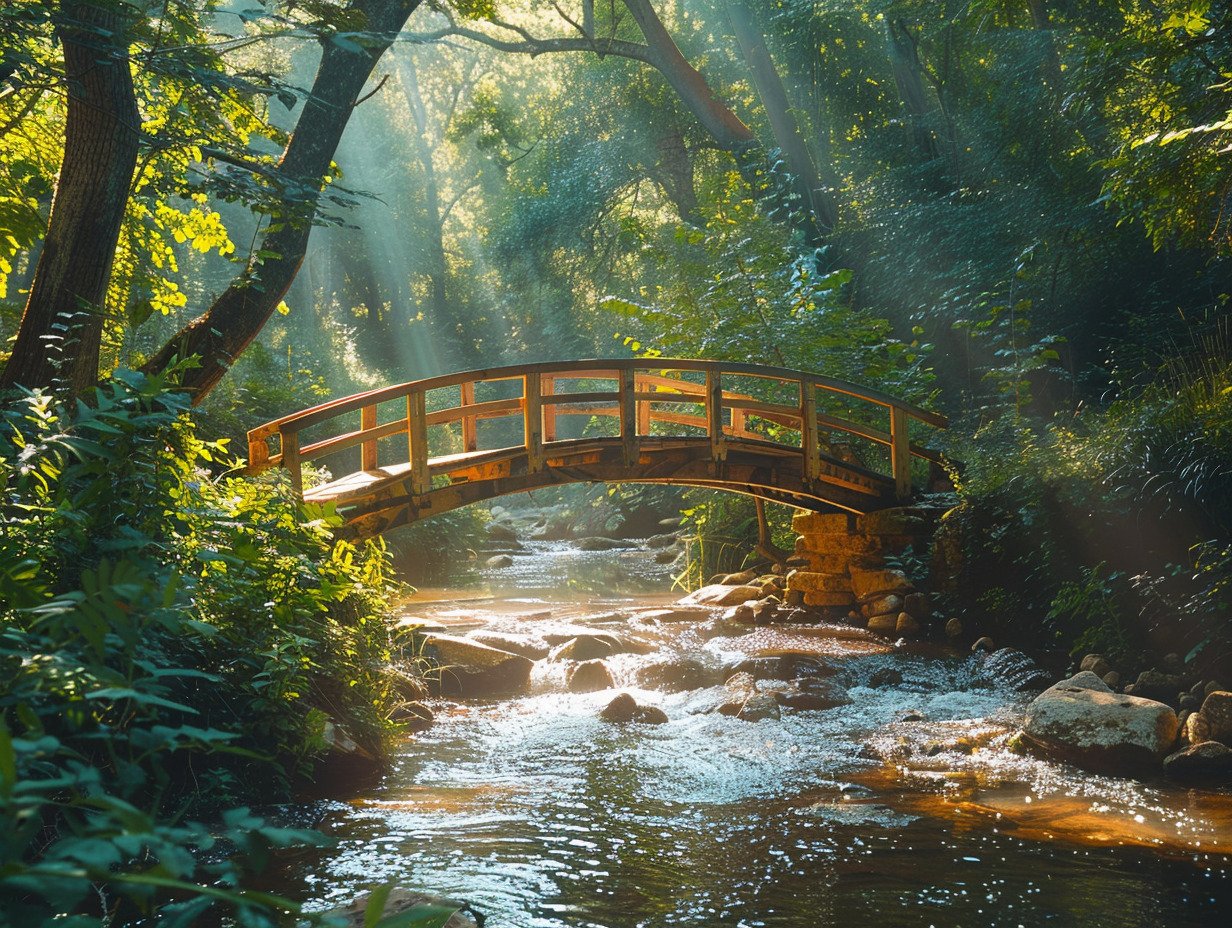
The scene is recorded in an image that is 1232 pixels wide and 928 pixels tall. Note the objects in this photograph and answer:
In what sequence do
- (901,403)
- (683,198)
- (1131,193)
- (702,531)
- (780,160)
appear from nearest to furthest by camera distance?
1. (1131,193)
2. (901,403)
3. (702,531)
4. (780,160)
5. (683,198)

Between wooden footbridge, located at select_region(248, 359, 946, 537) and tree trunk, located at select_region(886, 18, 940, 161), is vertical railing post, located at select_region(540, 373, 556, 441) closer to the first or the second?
wooden footbridge, located at select_region(248, 359, 946, 537)

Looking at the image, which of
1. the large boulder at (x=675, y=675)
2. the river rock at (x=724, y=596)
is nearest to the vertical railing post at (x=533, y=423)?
the large boulder at (x=675, y=675)

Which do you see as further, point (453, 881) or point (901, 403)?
point (901, 403)

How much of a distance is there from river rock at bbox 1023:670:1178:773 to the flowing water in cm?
20

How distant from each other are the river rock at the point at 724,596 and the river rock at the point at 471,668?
3691 mm

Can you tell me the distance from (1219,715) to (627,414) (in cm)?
512

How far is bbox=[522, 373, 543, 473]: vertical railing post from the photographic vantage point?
320 inches

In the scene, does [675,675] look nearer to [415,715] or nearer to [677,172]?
[415,715]

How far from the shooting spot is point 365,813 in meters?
4.43

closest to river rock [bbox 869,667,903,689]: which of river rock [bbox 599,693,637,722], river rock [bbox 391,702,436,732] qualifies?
river rock [bbox 599,693,637,722]

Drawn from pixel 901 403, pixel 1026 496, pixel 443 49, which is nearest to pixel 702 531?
pixel 901 403

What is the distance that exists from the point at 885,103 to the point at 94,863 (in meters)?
17.9

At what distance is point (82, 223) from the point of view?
491cm

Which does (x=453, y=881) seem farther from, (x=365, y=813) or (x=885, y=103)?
(x=885, y=103)
